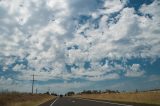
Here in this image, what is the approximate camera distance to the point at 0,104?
115ft

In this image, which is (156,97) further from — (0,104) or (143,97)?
(0,104)

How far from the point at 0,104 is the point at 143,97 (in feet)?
54.7

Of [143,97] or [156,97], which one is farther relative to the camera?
[143,97]

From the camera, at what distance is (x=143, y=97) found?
36.8 m

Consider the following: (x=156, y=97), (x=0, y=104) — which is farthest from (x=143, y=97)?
(x=0, y=104)

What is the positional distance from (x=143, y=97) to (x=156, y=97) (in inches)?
167

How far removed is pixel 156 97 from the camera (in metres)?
32.6

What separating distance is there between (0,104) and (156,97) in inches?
681

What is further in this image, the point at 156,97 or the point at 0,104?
the point at 0,104
